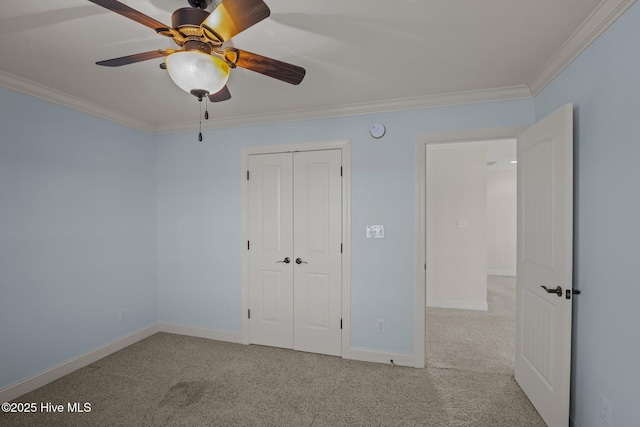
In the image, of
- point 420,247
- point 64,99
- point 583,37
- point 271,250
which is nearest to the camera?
point 583,37

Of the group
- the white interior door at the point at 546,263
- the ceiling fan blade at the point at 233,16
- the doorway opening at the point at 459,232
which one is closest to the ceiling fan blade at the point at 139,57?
the ceiling fan blade at the point at 233,16

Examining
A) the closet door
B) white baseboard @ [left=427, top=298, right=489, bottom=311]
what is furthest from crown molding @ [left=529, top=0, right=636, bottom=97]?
white baseboard @ [left=427, top=298, right=489, bottom=311]

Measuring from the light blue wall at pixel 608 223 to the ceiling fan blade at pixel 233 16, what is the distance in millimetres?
1706

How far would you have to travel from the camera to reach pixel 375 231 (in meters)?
3.00

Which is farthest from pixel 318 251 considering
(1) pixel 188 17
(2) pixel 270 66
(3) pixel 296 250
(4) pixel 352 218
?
(1) pixel 188 17

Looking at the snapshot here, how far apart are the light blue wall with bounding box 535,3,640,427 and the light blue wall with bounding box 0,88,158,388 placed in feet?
13.1

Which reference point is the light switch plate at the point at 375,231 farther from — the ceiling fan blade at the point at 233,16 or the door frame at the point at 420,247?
the ceiling fan blade at the point at 233,16

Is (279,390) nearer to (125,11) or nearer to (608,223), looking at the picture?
(608,223)

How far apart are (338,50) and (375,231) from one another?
5.41ft

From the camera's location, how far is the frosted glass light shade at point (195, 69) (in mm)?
1291

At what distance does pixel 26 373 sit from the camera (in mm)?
2480

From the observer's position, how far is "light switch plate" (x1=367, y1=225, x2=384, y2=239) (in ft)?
9.79

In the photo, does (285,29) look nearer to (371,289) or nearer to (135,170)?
(371,289)

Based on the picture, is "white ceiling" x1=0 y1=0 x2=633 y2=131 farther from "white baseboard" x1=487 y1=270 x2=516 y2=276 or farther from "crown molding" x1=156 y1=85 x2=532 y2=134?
"white baseboard" x1=487 y1=270 x2=516 y2=276
